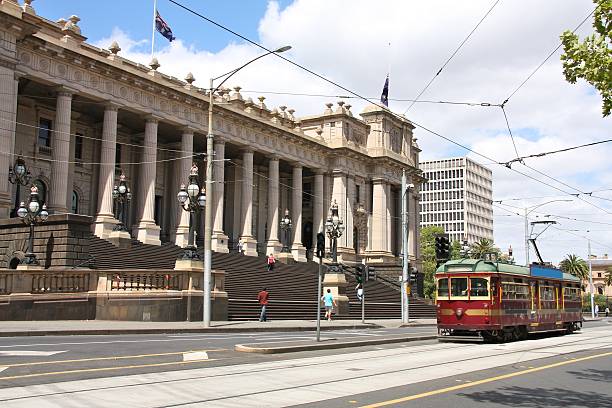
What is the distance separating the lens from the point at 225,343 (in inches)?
744

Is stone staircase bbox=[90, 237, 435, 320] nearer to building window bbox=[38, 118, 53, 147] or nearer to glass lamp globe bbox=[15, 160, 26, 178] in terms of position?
glass lamp globe bbox=[15, 160, 26, 178]

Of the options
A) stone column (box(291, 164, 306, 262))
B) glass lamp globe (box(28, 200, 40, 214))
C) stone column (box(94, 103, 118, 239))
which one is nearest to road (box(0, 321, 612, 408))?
glass lamp globe (box(28, 200, 40, 214))

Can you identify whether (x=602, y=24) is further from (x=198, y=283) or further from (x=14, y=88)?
(x=14, y=88)

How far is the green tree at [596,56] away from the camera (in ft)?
35.0

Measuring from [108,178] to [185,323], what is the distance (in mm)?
18781

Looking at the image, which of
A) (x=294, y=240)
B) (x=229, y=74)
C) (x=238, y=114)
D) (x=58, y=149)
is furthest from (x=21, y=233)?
(x=294, y=240)

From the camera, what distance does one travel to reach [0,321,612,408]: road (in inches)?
371

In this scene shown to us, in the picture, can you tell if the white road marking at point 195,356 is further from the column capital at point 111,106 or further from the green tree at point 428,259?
the green tree at point 428,259

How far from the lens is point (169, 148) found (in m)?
54.6

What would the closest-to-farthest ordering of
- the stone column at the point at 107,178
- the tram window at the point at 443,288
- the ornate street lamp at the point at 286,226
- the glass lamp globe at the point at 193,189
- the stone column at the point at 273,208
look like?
the tram window at the point at 443,288
the glass lamp globe at the point at 193,189
the stone column at the point at 107,178
the ornate street lamp at the point at 286,226
the stone column at the point at 273,208

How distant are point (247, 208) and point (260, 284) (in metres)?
16.4

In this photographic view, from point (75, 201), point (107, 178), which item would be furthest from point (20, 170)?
point (75, 201)

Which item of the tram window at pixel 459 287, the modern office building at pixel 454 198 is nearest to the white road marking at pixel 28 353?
the tram window at pixel 459 287

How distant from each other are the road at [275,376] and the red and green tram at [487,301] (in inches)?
204
